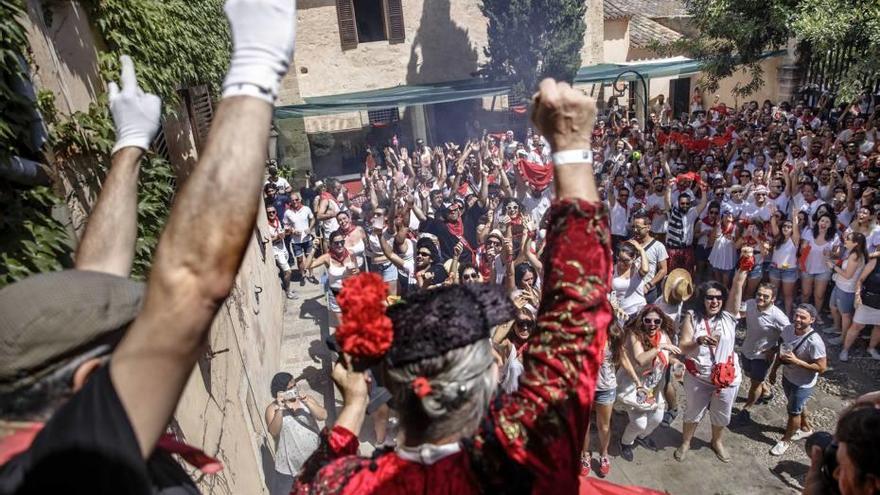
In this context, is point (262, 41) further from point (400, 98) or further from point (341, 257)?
point (400, 98)

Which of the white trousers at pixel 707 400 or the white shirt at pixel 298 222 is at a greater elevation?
the white shirt at pixel 298 222

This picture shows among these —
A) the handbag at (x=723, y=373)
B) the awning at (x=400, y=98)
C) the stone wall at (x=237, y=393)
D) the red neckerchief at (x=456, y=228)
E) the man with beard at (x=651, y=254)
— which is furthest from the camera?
the awning at (x=400, y=98)

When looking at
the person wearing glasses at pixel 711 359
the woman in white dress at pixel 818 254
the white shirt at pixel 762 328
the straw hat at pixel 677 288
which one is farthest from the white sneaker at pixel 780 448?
the woman in white dress at pixel 818 254

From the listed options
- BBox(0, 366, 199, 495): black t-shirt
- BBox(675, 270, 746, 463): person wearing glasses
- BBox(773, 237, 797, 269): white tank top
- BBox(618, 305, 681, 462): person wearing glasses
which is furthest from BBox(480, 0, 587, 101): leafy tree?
BBox(0, 366, 199, 495): black t-shirt

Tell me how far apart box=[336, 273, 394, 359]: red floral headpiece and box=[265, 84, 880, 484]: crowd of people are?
5.41ft

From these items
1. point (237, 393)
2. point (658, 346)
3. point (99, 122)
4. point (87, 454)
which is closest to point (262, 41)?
point (87, 454)

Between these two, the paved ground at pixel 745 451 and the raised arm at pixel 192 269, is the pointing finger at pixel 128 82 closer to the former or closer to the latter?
the raised arm at pixel 192 269

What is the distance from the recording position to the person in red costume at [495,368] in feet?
3.96

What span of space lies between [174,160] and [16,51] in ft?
9.37

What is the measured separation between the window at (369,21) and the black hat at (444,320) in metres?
19.2

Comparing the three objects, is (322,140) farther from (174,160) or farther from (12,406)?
(12,406)

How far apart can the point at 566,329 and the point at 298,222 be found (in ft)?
29.7

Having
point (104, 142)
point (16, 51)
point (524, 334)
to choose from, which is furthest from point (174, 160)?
point (524, 334)

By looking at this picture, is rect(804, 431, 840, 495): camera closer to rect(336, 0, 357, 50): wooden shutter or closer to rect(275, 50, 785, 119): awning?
rect(275, 50, 785, 119): awning
